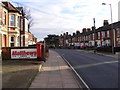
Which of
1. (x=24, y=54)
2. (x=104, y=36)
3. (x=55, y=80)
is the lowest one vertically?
(x=55, y=80)

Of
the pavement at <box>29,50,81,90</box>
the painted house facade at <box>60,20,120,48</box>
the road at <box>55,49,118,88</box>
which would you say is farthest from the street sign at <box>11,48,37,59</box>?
the painted house facade at <box>60,20,120,48</box>

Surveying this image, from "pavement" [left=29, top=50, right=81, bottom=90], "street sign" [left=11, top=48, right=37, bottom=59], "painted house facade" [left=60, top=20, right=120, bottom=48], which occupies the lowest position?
"pavement" [left=29, top=50, right=81, bottom=90]

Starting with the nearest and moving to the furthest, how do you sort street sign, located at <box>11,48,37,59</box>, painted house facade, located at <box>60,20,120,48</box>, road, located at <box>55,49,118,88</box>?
1. road, located at <box>55,49,118,88</box>
2. street sign, located at <box>11,48,37,59</box>
3. painted house facade, located at <box>60,20,120,48</box>

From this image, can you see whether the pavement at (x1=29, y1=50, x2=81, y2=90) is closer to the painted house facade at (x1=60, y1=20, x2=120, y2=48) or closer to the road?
the road

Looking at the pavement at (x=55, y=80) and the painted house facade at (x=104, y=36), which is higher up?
the painted house facade at (x=104, y=36)

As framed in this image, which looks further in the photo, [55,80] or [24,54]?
[24,54]

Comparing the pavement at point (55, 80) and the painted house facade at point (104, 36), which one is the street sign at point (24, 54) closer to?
the pavement at point (55, 80)

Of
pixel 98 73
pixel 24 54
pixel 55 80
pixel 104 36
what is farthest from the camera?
pixel 104 36

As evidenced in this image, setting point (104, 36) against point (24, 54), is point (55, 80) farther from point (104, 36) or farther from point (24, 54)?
point (104, 36)

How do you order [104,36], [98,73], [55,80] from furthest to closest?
[104,36] < [98,73] < [55,80]

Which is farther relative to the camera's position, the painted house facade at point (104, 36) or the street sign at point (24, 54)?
the painted house facade at point (104, 36)

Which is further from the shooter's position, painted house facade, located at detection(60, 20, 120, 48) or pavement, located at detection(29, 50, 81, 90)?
painted house facade, located at detection(60, 20, 120, 48)

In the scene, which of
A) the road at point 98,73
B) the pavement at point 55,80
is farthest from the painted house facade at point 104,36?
the pavement at point 55,80

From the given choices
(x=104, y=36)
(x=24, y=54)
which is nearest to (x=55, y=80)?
(x=24, y=54)
